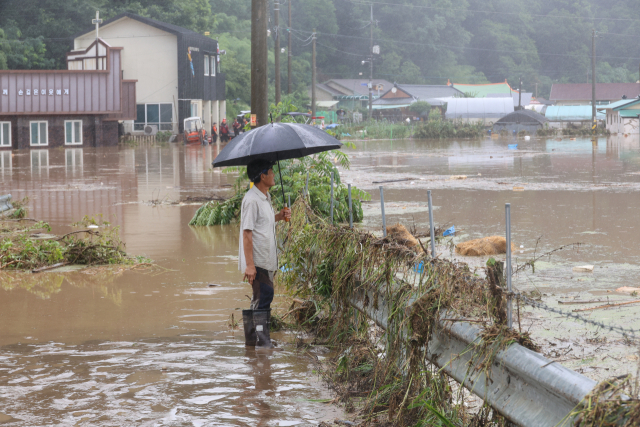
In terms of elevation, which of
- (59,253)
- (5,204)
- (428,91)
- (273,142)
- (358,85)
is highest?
(358,85)

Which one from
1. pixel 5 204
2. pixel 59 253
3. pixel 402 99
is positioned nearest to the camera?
pixel 59 253

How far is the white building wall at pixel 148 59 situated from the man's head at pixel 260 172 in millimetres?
48960

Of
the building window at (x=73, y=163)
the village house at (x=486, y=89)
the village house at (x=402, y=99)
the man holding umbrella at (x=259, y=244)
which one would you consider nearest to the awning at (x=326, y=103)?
the village house at (x=402, y=99)

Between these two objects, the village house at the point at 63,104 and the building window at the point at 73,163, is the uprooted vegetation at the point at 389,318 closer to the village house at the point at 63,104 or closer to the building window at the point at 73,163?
the building window at the point at 73,163

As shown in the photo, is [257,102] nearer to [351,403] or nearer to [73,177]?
[351,403]

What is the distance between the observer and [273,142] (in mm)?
6238

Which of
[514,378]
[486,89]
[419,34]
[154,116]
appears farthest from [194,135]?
[419,34]

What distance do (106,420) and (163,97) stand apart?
168 feet

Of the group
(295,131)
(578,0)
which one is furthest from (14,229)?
(578,0)

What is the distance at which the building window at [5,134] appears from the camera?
42625 mm

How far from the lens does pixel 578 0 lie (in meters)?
139

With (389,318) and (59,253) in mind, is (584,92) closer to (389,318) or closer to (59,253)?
(59,253)

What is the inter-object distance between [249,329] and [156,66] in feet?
165

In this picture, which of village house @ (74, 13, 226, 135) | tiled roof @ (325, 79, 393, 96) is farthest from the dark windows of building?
tiled roof @ (325, 79, 393, 96)
